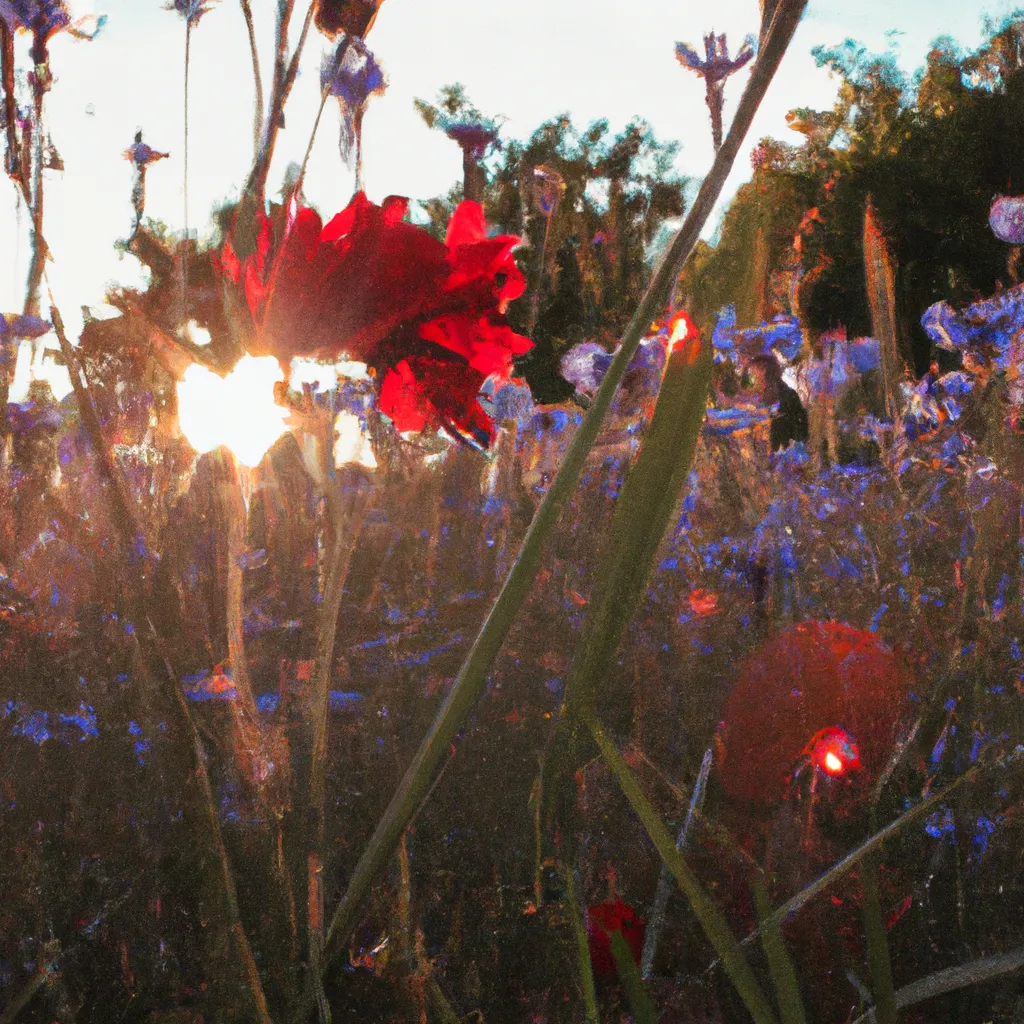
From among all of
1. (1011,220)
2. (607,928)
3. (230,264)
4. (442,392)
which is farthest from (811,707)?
(1011,220)

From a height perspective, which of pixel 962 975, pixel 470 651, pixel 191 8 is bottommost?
pixel 962 975

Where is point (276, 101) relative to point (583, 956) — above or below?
above

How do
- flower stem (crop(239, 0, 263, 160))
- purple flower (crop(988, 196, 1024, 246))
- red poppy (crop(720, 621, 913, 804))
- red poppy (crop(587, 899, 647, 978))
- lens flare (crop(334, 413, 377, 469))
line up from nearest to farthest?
flower stem (crop(239, 0, 263, 160)) → red poppy (crop(587, 899, 647, 978)) → lens flare (crop(334, 413, 377, 469)) → red poppy (crop(720, 621, 913, 804)) → purple flower (crop(988, 196, 1024, 246))

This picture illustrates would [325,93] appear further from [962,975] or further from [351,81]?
[962,975]

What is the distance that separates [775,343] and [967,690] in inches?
31.6

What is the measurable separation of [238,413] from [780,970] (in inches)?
10.6

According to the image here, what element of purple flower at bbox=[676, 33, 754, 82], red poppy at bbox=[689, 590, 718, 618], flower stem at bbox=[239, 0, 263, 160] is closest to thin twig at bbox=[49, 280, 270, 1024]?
flower stem at bbox=[239, 0, 263, 160]

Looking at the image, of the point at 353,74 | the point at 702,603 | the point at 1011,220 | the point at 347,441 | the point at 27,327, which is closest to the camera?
the point at 353,74

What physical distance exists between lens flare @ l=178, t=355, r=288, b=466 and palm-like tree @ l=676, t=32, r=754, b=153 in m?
0.22

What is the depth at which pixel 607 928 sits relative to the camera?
478 millimetres

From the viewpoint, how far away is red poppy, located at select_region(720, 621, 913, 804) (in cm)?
72

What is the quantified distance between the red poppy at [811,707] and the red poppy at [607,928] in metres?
0.20

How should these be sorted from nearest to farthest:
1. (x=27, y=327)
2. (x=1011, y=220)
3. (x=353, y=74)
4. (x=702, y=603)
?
(x=353, y=74) < (x=27, y=327) < (x=702, y=603) < (x=1011, y=220)

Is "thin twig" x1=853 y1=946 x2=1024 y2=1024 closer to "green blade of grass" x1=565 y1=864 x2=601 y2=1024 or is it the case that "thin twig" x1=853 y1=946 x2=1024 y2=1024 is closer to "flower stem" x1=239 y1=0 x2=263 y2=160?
"green blade of grass" x1=565 y1=864 x2=601 y2=1024
